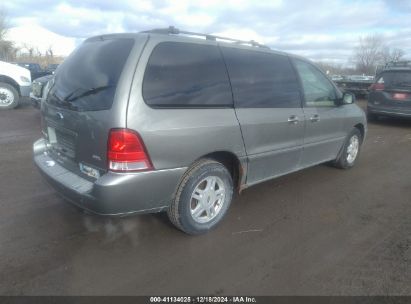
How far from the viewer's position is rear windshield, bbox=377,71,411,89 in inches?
387

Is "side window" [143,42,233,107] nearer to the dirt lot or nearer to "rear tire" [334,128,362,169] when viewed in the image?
the dirt lot

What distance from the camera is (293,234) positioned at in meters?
3.53

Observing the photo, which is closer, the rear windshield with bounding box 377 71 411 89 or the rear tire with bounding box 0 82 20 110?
the rear windshield with bounding box 377 71 411 89

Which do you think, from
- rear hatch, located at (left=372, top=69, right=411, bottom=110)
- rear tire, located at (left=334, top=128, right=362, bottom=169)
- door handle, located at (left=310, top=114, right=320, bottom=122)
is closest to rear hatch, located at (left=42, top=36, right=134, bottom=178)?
door handle, located at (left=310, top=114, right=320, bottom=122)

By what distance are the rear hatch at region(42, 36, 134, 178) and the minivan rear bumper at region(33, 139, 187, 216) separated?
0.41 ft

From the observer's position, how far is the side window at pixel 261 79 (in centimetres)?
354

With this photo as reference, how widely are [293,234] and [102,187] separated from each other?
1.92 m

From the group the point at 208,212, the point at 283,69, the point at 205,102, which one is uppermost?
the point at 283,69

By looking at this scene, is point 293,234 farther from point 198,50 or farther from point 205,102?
point 198,50

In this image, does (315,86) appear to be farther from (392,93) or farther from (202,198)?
(392,93)

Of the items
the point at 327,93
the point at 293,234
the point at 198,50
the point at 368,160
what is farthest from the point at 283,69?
the point at 368,160

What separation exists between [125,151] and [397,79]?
9699 mm

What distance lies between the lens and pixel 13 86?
10695 mm

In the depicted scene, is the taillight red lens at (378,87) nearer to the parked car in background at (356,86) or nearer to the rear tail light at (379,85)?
the rear tail light at (379,85)
